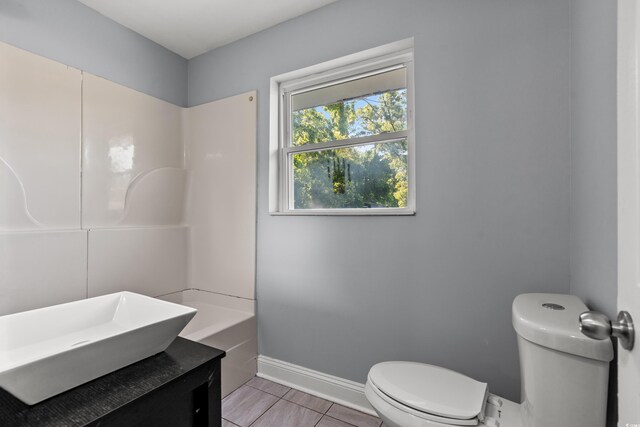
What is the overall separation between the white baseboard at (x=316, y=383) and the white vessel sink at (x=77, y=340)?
113 cm

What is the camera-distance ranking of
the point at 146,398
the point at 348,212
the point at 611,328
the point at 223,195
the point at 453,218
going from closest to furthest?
the point at 611,328
the point at 146,398
the point at 453,218
the point at 348,212
the point at 223,195

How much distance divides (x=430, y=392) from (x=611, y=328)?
→ 0.79m

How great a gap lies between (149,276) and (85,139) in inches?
40.0

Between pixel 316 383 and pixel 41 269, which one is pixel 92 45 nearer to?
pixel 41 269

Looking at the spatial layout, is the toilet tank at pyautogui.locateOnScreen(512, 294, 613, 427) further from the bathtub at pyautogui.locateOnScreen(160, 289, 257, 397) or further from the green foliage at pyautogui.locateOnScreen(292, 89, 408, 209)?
the bathtub at pyautogui.locateOnScreen(160, 289, 257, 397)

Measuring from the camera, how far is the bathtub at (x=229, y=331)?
1955mm

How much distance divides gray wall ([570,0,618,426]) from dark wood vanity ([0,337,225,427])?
1200mm

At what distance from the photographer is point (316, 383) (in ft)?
6.47

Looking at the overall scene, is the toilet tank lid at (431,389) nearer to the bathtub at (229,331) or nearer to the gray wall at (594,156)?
the gray wall at (594,156)

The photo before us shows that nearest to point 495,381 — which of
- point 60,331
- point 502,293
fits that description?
point 502,293

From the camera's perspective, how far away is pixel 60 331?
1.24 meters

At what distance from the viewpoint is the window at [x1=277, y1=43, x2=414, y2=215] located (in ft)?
6.09

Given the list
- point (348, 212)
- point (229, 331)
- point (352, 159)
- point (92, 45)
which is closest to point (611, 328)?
point (348, 212)

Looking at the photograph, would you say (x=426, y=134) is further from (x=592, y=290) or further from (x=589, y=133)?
(x=592, y=290)
